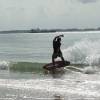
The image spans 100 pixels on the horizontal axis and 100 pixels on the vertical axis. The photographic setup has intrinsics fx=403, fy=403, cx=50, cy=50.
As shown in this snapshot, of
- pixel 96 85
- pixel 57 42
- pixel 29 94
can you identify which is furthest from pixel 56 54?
pixel 29 94

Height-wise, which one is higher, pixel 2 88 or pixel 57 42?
pixel 57 42

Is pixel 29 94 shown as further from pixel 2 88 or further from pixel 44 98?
pixel 2 88

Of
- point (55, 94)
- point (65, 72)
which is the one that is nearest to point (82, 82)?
point (55, 94)

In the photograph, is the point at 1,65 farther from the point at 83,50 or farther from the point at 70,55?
the point at 83,50

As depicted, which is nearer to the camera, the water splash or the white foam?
the white foam

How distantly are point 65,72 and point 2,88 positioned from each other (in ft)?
26.8

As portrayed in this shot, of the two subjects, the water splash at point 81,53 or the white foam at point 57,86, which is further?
the water splash at point 81,53

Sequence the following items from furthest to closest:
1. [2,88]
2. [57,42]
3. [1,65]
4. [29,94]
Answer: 1. [1,65]
2. [57,42]
3. [2,88]
4. [29,94]

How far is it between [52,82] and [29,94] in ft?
13.5

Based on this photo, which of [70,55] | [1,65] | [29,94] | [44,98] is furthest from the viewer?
[70,55]

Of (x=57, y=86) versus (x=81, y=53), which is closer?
(x=57, y=86)

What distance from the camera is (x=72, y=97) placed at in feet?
52.7

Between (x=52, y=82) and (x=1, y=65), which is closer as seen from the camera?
(x=52, y=82)

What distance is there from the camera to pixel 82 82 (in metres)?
20.6
